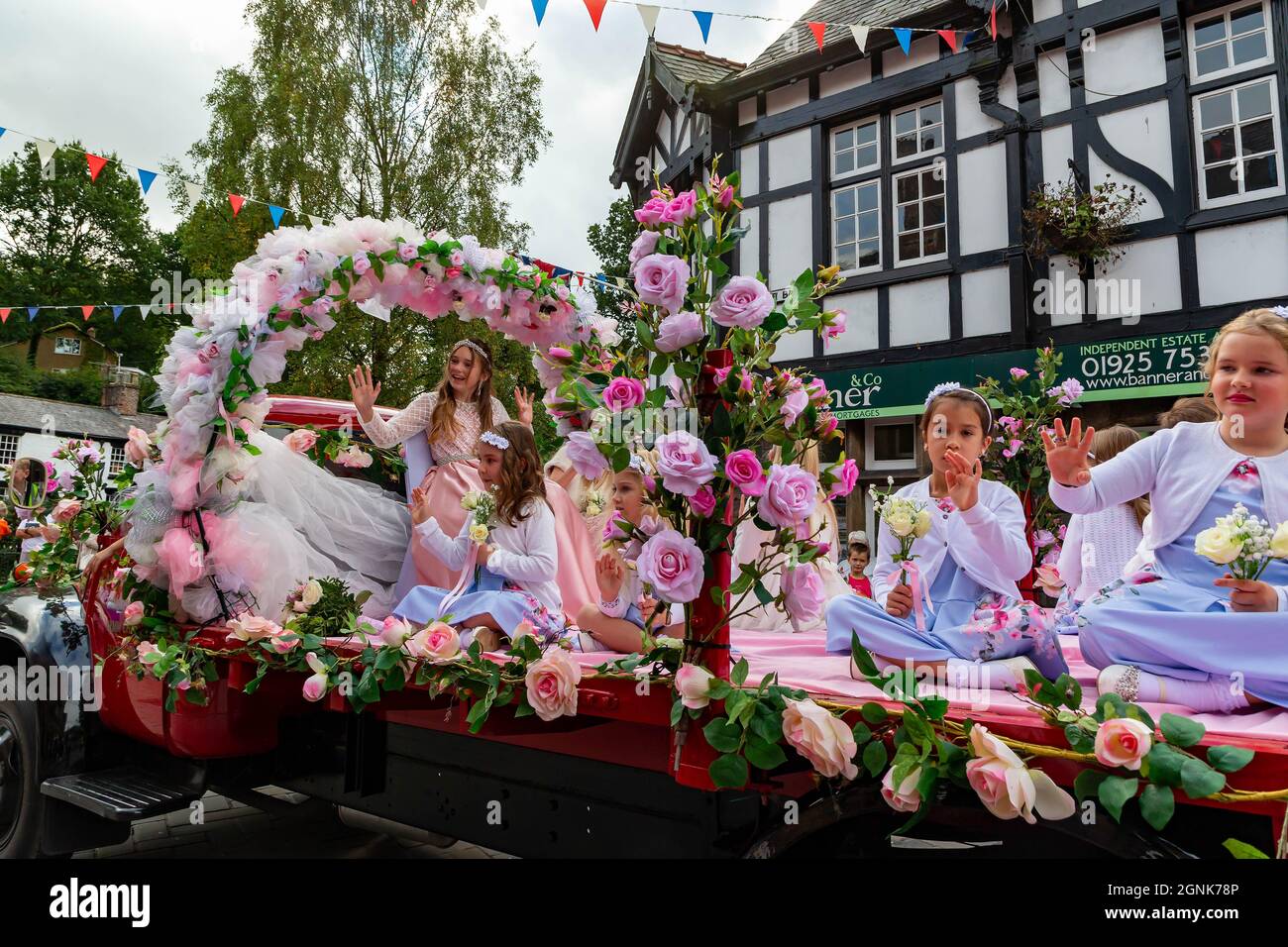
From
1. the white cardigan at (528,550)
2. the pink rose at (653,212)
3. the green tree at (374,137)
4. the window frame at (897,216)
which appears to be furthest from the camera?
the green tree at (374,137)

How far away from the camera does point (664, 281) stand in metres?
1.54

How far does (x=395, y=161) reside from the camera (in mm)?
13820

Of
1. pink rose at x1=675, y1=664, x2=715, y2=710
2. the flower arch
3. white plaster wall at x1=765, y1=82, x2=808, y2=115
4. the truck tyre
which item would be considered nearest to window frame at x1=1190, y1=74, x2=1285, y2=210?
white plaster wall at x1=765, y1=82, x2=808, y2=115

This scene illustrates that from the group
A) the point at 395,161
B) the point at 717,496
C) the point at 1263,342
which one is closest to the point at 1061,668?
the point at 1263,342

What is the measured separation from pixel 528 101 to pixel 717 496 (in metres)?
14.8

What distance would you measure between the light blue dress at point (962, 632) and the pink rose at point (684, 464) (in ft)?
2.57

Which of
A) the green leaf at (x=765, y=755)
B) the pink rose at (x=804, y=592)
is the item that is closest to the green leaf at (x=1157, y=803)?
the green leaf at (x=765, y=755)

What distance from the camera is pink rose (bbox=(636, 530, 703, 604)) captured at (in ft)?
4.87

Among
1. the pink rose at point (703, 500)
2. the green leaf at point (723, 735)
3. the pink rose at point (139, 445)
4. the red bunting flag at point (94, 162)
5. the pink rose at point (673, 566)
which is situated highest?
the red bunting flag at point (94, 162)

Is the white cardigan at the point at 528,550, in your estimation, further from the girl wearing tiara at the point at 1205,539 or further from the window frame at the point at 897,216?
the window frame at the point at 897,216

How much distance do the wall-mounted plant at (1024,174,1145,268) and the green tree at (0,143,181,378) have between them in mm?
31266

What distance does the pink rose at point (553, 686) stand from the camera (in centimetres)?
177

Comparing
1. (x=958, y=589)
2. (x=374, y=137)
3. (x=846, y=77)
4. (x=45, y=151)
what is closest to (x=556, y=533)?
(x=958, y=589)

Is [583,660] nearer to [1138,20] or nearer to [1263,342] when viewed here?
[1263,342]
